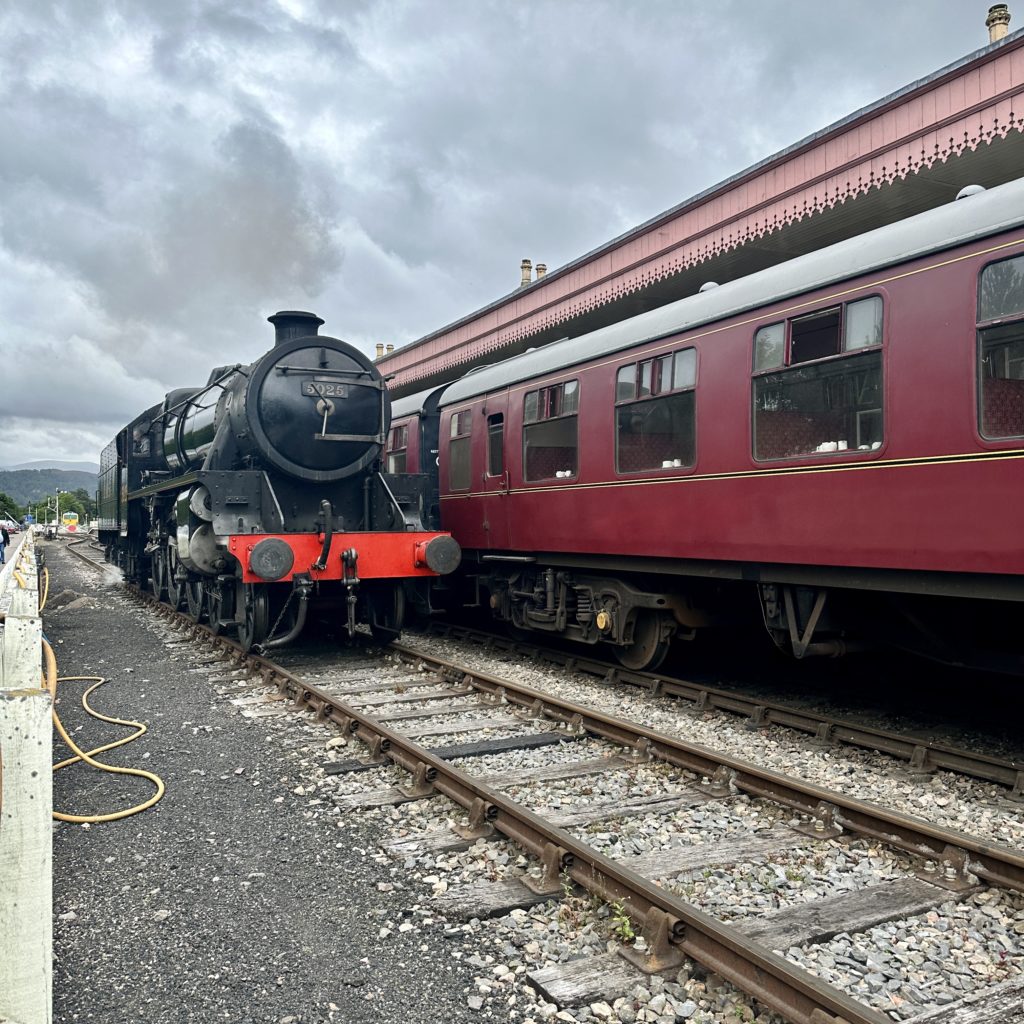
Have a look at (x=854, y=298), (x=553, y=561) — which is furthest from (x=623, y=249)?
(x=854, y=298)

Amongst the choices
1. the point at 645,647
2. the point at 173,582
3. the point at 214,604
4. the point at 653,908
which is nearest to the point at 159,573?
the point at 173,582

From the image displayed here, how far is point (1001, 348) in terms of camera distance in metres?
4.59

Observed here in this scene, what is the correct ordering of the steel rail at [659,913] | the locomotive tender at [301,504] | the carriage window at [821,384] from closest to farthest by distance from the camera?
1. the steel rail at [659,913]
2. the carriage window at [821,384]
3. the locomotive tender at [301,504]

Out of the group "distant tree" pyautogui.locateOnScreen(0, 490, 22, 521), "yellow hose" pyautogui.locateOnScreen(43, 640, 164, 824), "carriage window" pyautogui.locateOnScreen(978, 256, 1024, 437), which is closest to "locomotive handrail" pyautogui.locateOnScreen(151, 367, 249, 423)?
"yellow hose" pyautogui.locateOnScreen(43, 640, 164, 824)

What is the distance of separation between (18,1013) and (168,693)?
17.5ft

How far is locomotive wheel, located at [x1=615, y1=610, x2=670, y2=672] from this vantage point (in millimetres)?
7703

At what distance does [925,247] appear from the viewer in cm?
501

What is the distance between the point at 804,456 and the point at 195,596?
324 inches

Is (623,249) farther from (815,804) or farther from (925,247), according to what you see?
(815,804)

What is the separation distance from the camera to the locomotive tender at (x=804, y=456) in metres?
4.69

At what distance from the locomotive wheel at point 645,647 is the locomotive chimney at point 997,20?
7.06m

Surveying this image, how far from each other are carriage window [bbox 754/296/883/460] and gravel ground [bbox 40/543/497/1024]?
3.62 meters

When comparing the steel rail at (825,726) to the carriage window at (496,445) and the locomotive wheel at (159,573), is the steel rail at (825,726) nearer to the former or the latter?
the carriage window at (496,445)

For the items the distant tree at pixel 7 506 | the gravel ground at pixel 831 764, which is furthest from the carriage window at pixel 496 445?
the distant tree at pixel 7 506
